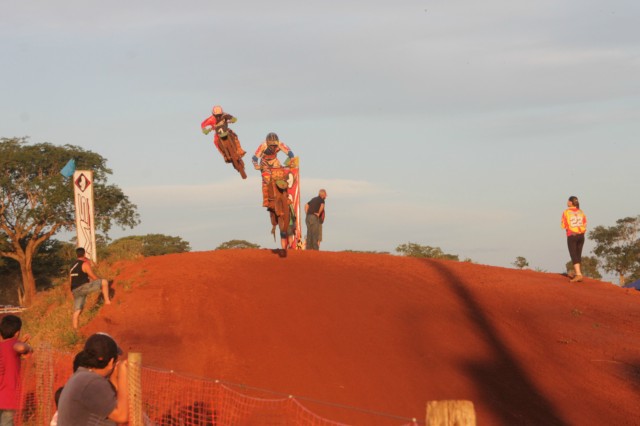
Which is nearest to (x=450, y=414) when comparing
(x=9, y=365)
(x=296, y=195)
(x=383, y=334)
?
(x=9, y=365)

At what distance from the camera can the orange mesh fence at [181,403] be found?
11539mm

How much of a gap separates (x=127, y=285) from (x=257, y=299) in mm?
2827

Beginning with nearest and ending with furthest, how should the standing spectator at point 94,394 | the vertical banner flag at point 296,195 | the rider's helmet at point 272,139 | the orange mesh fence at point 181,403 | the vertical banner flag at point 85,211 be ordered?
the standing spectator at point 94,394
the orange mesh fence at point 181,403
the vertical banner flag at point 85,211
the rider's helmet at point 272,139
the vertical banner flag at point 296,195

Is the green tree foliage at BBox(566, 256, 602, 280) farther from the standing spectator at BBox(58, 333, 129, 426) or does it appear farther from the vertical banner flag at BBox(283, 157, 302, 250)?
the standing spectator at BBox(58, 333, 129, 426)

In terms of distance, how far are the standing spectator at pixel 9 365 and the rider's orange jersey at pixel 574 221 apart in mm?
14061

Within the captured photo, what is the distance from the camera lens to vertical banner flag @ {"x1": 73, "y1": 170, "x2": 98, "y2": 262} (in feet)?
62.4

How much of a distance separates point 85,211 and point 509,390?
10174 mm

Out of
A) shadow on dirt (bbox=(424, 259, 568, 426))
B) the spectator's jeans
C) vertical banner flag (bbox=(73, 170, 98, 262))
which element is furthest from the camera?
the spectator's jeans

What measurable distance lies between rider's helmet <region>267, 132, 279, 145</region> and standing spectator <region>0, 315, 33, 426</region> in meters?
12.4

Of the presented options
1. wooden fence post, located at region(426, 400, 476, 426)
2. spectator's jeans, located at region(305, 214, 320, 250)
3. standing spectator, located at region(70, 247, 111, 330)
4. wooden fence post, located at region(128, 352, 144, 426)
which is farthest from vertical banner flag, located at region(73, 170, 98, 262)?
wooden fence post, located at region(426, 400, 476, 426)

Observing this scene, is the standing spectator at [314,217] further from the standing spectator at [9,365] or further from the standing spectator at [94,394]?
the standing spectator at [94,394]

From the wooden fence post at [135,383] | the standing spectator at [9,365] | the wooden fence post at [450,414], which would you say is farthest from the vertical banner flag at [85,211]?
the wooden fence post at [450,414]

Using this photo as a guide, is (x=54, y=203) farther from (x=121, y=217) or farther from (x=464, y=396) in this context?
(x=464, y=396)

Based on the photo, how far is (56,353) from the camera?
13.4 m
